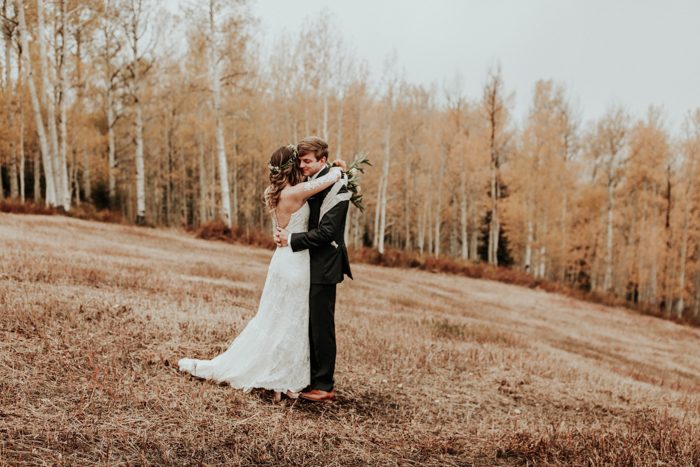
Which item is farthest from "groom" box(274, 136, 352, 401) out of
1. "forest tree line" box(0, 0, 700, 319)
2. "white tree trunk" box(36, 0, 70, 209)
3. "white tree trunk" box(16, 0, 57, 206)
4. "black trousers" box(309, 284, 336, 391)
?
"forest tree line" box(0, 0, 700, 319)

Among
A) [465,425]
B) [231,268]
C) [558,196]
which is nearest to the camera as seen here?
[465,425]

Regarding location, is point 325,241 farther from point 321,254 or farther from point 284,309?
point 284,309

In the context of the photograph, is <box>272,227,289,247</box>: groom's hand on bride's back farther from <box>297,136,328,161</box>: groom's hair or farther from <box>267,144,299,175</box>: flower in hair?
<box>297,136,328,161</box>: groom's hair

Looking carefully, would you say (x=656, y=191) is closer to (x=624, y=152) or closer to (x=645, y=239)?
(x=645, y=239)

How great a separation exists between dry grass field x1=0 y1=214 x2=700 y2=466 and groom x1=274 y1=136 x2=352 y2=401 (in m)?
0.45

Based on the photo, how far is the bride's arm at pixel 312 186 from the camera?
4.65 meters

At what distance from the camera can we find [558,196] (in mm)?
39062

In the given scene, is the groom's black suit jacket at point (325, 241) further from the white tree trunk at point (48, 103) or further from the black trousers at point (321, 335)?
the white tree trunk at point (48, 103)

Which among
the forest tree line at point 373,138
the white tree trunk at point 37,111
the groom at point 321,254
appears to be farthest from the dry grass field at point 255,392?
the forest tree line at point 373,138

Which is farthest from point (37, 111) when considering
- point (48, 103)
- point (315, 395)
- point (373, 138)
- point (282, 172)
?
point (373, 138)

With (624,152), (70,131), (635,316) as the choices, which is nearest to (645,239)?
(624,152)

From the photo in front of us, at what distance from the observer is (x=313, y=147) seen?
15.6 feet

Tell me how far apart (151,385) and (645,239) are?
46478 millimetres

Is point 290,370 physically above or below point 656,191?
below
